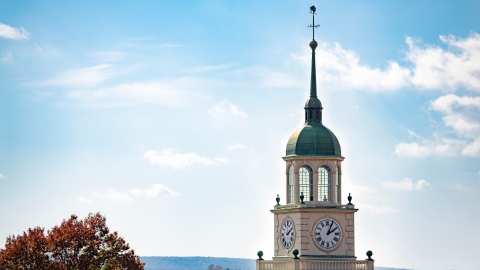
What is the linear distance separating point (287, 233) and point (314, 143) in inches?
262

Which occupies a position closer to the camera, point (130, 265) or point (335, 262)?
point (335, 262)

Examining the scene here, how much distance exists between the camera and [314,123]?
84.8 meters

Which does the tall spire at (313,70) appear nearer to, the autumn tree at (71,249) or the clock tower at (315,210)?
the clock tower at (315,210)

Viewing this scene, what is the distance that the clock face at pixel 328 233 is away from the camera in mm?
82562

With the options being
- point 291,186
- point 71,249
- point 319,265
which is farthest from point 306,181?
point 71,249

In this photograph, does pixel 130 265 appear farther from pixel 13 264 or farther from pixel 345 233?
pixel 345 233

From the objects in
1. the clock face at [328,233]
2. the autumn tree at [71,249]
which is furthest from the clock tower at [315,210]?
the autumn tree at [71,249]

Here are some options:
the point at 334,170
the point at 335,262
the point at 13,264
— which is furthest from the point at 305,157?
the point at 13,264

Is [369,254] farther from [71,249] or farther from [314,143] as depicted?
[71,249]

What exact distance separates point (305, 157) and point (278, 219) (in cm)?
516

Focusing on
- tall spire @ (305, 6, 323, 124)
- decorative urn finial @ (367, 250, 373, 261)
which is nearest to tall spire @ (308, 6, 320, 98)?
tall spire @ (305, 6, 323, 124)

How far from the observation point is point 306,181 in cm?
8338

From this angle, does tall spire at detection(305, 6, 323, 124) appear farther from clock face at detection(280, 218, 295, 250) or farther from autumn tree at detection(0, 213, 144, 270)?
autumn tree at detection(0, 213, 144, 270)

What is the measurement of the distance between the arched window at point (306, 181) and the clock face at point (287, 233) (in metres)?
2.12
